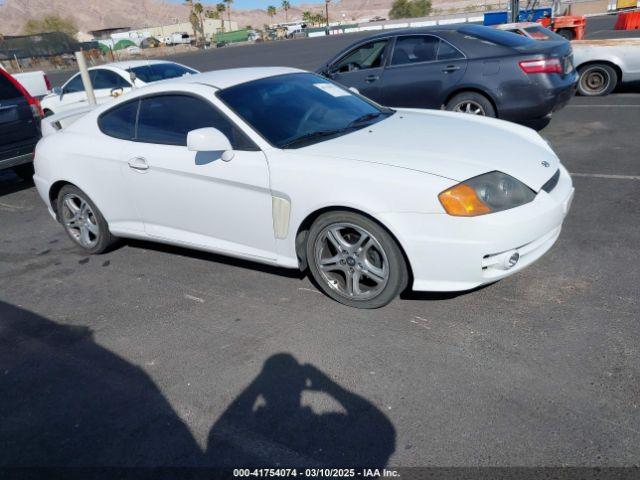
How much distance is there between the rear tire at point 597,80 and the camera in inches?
381

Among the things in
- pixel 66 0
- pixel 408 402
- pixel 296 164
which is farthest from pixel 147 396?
pixel 66 0

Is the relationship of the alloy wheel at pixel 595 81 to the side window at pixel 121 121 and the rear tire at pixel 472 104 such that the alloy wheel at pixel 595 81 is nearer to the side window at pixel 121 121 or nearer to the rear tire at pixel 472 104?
the rear tire at pixel 472 104

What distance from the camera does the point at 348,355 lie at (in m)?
3.04

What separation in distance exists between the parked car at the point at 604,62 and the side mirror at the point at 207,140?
7.18m

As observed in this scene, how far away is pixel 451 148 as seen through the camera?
3.42 meters

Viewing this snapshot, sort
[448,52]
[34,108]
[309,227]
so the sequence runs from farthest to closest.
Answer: [34,108] < [448,52] < [309,227]

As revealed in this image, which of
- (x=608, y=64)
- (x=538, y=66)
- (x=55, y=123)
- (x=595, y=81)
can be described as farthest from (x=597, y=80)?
(x=55, y=123)

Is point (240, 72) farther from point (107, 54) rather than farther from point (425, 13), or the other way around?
point (425, 13)

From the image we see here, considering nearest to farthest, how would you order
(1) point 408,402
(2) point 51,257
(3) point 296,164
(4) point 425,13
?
1. (1) point 408,402
2. (3) point 296,164
3. (2) point 51,257
4. (4) point 425,13

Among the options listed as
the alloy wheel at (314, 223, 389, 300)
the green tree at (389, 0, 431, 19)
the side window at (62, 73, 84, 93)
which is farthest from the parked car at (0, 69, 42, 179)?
the green tree at (389, 0, 431, 19)

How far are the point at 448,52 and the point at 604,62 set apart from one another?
4.26 meters

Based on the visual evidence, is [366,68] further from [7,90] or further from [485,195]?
[485,195]

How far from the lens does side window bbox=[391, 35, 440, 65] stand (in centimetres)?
725

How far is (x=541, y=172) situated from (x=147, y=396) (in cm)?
278
